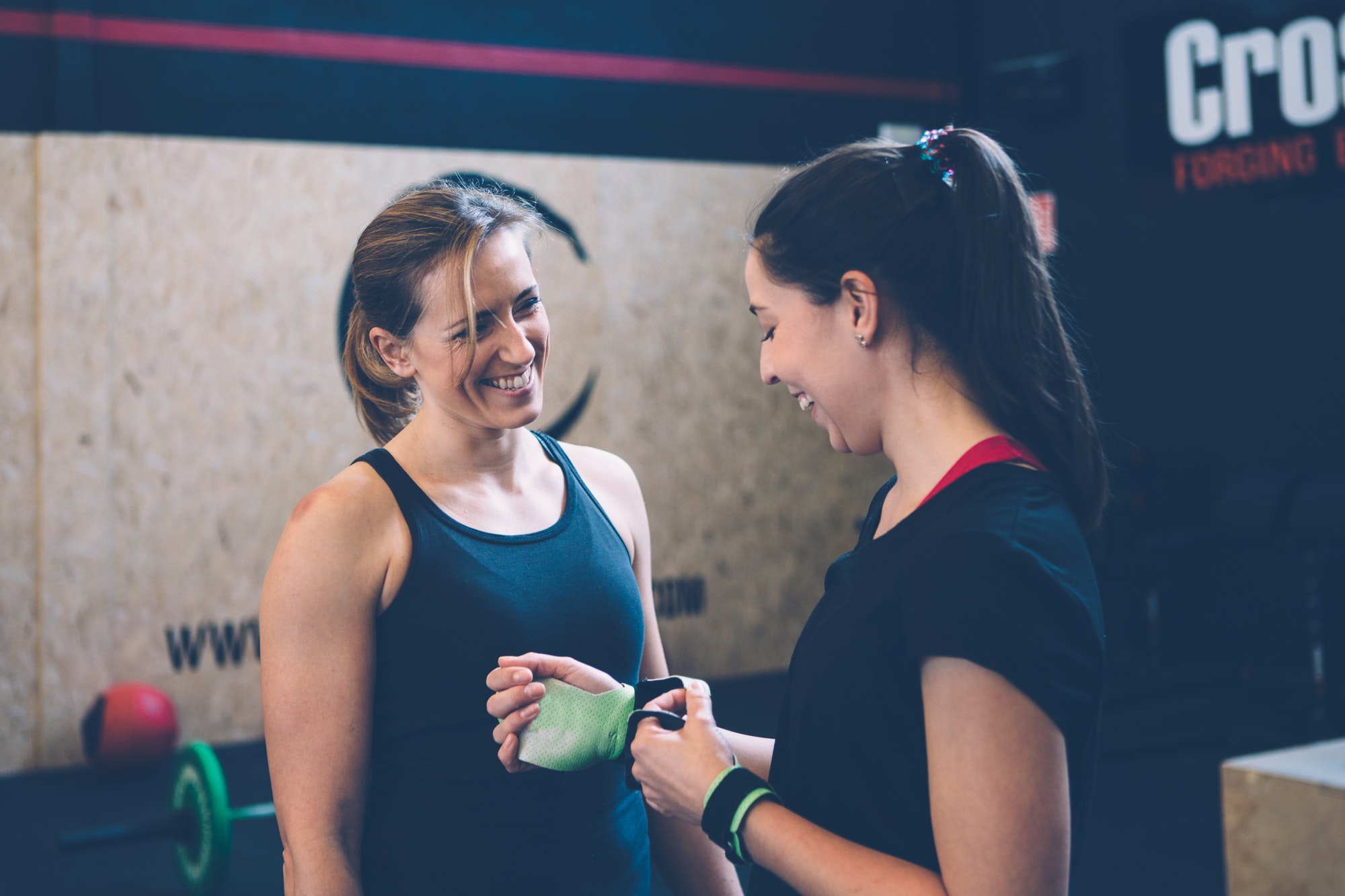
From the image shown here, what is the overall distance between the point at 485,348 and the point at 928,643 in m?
0.74

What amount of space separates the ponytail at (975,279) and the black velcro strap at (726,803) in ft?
1.15

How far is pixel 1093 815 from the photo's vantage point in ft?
11.8

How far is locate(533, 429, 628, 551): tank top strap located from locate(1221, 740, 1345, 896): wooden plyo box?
1.26 m

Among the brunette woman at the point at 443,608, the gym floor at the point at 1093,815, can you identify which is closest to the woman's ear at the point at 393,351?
the brunette woman at the point at 443,608

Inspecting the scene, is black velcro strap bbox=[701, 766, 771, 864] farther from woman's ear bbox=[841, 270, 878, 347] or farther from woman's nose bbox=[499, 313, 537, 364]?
woman's nose bbox=[499, 313, 537, 364]

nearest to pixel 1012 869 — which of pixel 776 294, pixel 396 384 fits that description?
pixel 776 294

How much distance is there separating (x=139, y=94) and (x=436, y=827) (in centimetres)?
378

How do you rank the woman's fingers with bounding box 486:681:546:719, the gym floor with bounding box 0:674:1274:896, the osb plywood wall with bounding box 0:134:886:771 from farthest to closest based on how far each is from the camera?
the osb plywood wall with bounding box 0:134:886:771 → the gym floor with bounding box 0:674:1274:896 → the woman's fingers with bounding box 486:681:546:719

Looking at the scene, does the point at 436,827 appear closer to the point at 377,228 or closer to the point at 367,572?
the point at 367,572

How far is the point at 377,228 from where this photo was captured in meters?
1.43

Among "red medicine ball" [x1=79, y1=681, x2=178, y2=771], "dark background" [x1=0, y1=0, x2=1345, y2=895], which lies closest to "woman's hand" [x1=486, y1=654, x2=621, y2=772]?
"dark background" [x1=0, y1=0, x2=1345, y2=895]

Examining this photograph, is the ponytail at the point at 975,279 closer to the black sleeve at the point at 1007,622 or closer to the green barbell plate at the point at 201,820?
the black sleeve at the point at 1007,622

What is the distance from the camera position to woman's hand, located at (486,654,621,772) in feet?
3.96

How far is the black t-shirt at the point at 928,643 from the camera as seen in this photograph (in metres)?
0.85
